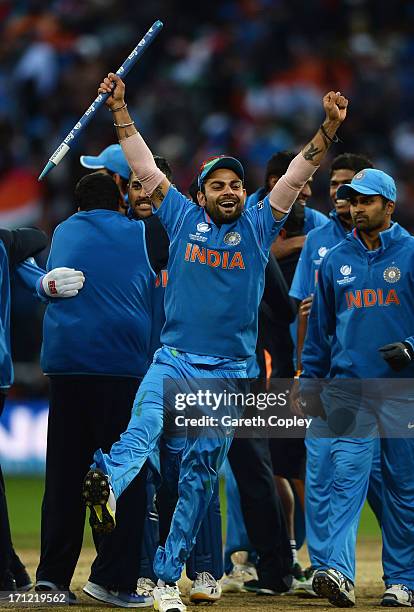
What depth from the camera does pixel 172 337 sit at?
21.7 ft

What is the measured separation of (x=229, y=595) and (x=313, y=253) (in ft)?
7.15

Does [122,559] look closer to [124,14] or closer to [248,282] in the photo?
[248,282]

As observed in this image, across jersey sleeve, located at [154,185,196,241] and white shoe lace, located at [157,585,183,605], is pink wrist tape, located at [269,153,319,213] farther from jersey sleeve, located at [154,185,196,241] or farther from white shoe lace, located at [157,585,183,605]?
white shoe lace, located at [157,585,183,605]

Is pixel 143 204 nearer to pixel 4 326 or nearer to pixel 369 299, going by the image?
pixel 4 326

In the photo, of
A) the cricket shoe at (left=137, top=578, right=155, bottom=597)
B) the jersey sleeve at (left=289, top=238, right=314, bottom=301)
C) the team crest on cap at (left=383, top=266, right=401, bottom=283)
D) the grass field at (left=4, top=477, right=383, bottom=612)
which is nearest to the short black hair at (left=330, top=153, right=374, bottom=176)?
the jersey sleeve at (left=289, top=238, right=314, bottom=301)

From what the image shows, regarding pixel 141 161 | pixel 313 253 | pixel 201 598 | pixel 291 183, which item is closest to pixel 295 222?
pixel 313 253

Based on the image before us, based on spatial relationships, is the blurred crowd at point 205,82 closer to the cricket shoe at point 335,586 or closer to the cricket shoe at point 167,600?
the cricket shoe at point 335,586

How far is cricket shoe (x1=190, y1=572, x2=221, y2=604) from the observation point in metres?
7.06

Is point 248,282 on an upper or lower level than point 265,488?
upper

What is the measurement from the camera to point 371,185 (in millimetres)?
7277

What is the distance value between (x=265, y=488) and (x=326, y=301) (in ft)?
3.79

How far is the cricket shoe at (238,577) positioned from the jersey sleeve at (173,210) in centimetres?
245

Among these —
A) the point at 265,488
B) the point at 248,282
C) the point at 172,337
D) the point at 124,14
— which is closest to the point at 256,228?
the point at 248,282

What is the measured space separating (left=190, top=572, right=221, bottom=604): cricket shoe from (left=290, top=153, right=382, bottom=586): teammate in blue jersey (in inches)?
25.6
